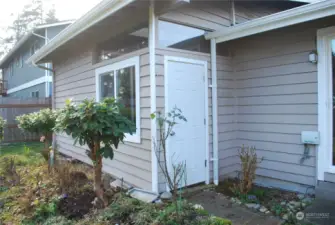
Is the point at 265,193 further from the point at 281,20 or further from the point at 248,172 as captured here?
the point at 281,20

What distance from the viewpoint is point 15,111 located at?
1117 cm


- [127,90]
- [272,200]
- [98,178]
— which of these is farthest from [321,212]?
[127,90]

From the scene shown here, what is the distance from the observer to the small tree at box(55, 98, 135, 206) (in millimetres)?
3342

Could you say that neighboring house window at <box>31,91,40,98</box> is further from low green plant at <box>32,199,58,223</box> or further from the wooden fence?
low green plant at <box>32,199,58,223</box>

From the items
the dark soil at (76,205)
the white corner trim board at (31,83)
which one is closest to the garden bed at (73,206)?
the dark soil at (76,205)

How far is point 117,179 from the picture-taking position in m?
4.93

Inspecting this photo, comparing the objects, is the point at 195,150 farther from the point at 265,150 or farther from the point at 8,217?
the point at 8,217

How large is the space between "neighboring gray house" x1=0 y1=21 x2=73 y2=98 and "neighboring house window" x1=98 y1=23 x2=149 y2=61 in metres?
8.62

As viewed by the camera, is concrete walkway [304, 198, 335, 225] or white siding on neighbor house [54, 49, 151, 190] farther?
white siding on neighbor house [54, 49, 151, 190]

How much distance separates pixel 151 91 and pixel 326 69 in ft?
8.25

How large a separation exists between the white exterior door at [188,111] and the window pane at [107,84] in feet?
5.02

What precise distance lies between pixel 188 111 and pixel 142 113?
72 cm

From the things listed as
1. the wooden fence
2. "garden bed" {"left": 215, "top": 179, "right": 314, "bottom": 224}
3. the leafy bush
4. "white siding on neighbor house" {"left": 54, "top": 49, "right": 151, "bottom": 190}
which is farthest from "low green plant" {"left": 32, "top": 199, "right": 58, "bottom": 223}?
the wooden fence

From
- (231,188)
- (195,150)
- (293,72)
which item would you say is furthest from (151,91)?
(293,72)
